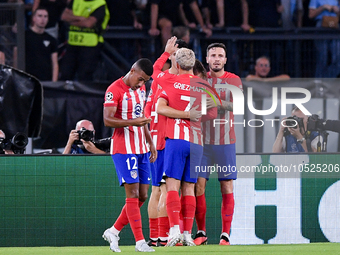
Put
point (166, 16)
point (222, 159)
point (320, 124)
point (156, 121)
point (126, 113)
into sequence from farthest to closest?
1. point (166, 16)
2. point (320, 124)
3. point (156, 121)
4. point (222, 159)
5. point (126, 113)

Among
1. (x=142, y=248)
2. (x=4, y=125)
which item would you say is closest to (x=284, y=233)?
(x=142, y=248)

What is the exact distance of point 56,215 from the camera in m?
7.68

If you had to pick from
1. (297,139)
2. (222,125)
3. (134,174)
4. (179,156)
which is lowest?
(134,174)

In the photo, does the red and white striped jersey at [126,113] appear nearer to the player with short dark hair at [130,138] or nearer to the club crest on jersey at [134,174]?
the player with short dark hair at [130,138]

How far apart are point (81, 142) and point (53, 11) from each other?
2.93m

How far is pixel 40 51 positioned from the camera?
32.1 ft

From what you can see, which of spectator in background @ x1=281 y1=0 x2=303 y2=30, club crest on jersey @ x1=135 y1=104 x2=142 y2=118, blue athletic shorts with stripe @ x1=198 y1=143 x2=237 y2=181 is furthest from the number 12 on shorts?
spectator in background @ x1=281 y1=0 x2=303 y2=30

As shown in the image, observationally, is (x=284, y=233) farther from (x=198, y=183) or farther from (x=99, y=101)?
(x=99, y=101)

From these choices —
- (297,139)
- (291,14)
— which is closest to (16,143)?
(297,139)

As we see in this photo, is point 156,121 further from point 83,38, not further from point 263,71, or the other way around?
point 83,38

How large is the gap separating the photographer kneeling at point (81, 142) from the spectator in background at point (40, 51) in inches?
80.1

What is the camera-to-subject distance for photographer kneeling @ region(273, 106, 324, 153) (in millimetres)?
7934

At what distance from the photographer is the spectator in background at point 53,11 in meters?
9.90

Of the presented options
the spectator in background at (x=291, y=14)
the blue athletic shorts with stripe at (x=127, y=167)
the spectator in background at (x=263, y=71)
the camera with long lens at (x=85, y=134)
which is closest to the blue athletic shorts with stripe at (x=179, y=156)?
the blue athletic shorts with stripe at (x=127, y=167)
